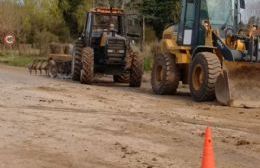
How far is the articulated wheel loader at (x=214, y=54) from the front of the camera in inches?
624

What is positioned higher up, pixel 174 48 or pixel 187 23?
pixel 187 23

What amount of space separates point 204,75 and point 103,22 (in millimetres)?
8723

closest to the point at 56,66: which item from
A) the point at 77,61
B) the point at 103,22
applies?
the point at 103,22

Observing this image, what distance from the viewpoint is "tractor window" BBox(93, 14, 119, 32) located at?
23828 millimetres

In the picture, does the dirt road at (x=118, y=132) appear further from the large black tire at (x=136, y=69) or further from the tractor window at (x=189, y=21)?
the large black tire at (x=136, y=69)

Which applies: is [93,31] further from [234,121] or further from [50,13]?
[50,13]

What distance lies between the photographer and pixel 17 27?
52.6 m

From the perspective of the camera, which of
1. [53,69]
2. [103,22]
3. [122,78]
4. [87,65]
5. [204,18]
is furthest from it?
[53,69]

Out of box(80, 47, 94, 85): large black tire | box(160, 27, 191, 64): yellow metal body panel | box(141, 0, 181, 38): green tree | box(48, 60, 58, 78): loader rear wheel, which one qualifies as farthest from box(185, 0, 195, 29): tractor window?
box(141, 0, 181, 38): green tree

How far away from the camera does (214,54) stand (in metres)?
16.6

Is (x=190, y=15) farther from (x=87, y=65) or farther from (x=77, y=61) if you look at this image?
(x=77, y=61)

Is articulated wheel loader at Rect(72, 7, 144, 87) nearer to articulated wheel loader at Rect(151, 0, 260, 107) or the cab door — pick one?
articulated wheel loader at Rect(151, 0, 260, 107)

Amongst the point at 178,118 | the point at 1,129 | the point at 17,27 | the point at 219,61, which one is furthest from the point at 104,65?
the point at 17,27

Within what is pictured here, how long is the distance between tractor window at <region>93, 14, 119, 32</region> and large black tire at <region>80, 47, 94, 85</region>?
72.7 inches
